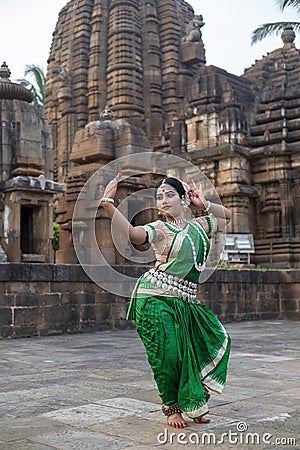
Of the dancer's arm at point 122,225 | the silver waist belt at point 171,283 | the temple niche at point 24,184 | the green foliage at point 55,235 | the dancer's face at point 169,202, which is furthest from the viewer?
the green foliage at point 55,235

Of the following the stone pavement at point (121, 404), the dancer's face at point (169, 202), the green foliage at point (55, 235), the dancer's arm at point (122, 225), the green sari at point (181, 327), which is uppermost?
the green foliage at point (55, 235)

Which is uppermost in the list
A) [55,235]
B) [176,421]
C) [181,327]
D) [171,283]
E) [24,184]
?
[24,184]

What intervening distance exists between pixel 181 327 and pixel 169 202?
88 centimetres

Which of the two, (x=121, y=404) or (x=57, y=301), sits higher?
(x=57, y=301)

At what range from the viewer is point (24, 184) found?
12727 mm

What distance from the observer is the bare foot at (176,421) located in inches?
156

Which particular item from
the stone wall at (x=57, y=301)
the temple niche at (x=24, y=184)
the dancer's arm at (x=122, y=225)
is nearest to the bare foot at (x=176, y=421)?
the dancer's arm at (x=122, y=225)

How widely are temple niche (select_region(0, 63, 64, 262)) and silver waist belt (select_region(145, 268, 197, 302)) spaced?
8592 mm

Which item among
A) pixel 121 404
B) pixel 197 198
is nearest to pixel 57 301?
pixel 121 404

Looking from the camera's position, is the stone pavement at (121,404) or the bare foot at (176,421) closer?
the stone pavement at (121,404)

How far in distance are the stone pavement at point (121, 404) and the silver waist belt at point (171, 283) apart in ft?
2.75

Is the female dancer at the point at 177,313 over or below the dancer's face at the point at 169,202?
below

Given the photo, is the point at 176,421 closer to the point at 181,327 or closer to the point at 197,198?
the point at 181,327

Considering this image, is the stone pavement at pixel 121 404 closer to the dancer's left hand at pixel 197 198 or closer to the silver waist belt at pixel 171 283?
the silver waist belt at pixel 171 283
